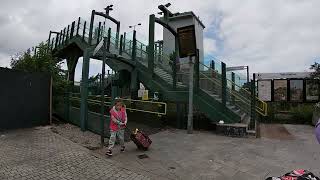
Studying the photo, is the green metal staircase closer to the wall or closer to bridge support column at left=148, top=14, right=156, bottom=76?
bridge support column at left=148, top=14, right=156, bottom=76

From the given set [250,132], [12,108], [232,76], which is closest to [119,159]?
[250,132]

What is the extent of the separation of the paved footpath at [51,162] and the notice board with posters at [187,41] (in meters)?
5.00

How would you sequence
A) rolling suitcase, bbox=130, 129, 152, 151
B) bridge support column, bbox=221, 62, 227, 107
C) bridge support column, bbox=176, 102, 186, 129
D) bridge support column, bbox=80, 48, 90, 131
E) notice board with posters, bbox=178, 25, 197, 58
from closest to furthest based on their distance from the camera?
rolling suitcase, bbox=130, 129, 152, 151 → notice board with posters, bbox=178, 25, 197, 58 → bridge support column, bbox=80, 48, 90, 131 → bridge support column, bbox=221, 62, 227, 107 → bridge support column, bbox=176, 102, 186, 129

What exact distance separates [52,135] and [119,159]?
12.8ft

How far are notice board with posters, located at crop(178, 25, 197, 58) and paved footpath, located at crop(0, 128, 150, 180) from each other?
16.4 ft

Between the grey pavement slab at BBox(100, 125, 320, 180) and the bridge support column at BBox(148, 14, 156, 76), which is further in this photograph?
the bridge support column at BBox(148, 14, 156, 76)

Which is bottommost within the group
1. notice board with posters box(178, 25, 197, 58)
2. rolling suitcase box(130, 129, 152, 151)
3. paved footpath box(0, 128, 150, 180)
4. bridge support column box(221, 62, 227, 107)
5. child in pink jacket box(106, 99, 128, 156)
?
paved footpath box(0, 128, 150, 180)

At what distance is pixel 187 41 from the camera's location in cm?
1112

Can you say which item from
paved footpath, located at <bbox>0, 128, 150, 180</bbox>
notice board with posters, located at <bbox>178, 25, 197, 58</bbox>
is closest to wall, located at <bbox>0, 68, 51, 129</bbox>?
paved footpath, located at <bbox>0, 128, 150, 180</bbox>

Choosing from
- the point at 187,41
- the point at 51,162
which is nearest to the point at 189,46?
the point at 187,41

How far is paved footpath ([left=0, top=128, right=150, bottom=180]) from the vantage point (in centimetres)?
621

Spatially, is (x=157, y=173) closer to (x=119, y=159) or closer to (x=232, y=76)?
(x=119, y=159)

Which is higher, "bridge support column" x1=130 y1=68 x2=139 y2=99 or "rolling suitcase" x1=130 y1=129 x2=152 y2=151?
"bridge support column" x1=130 y1=68 x2=139 y2=99

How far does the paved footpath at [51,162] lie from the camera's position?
621 cm
